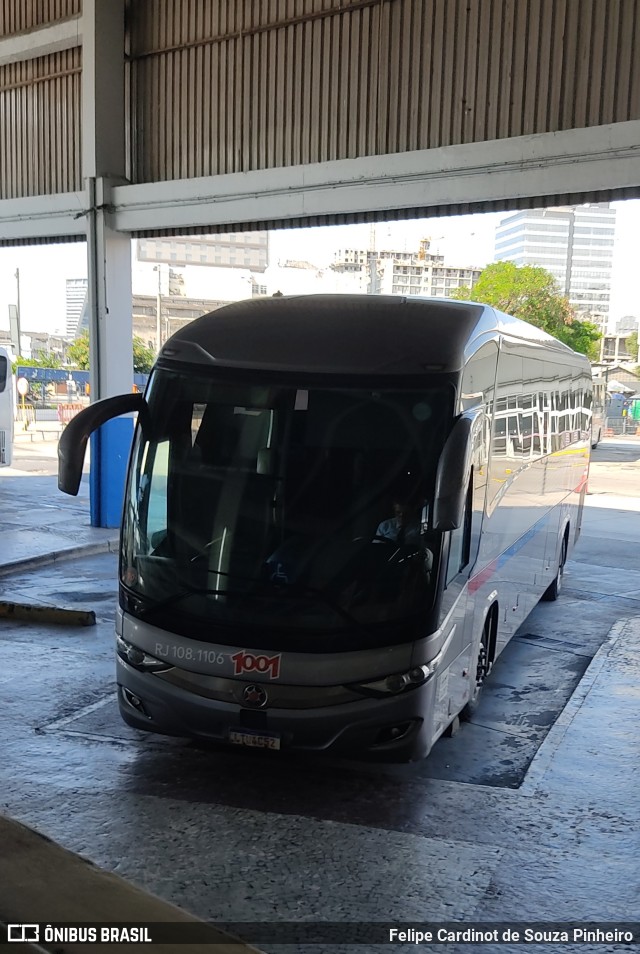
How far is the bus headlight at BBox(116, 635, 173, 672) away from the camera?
5.81m

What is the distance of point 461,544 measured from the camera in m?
6.11

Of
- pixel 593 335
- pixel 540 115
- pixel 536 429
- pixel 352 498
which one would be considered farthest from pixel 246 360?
pixel 593 335

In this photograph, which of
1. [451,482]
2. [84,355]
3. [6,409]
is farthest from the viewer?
[84,355]

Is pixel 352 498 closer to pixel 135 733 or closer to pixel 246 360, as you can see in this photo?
pixel 246 360

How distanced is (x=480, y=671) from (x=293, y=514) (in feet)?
9.06

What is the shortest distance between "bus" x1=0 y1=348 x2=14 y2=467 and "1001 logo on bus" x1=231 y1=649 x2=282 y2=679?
17.7m

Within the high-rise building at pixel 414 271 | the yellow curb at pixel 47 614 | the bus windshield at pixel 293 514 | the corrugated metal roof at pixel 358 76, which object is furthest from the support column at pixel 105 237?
the high-rise building at pixel 414 271

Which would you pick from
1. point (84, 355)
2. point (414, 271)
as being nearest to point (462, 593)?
point (84, 355)

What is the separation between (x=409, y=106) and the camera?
11930mm

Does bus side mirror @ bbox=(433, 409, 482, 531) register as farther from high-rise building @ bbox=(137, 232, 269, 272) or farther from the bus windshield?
high-rise building @ bbox=(137, 232, 269, 272)

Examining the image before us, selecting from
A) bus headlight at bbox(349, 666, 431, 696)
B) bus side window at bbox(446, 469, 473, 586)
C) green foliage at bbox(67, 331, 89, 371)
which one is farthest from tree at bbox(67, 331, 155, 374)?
bus headlight at bbox(349, 666, 431, 696)

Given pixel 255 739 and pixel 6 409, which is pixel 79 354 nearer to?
pixel 6 409

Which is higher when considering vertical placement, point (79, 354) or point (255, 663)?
point (255, 663)

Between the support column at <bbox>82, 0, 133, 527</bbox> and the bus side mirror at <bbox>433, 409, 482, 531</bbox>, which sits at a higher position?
the support column at <bbox>82, 0, 133, 527</bbox>
